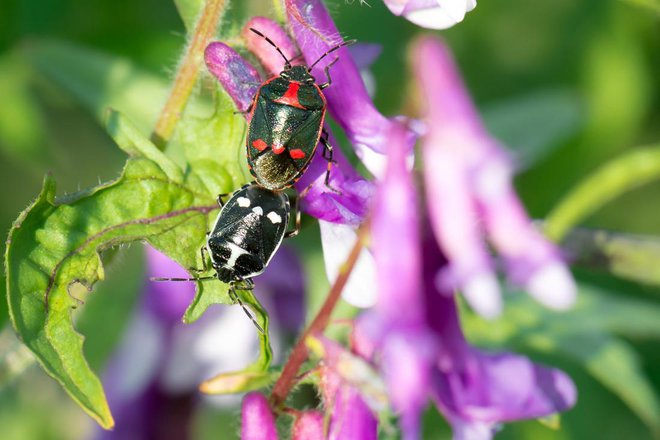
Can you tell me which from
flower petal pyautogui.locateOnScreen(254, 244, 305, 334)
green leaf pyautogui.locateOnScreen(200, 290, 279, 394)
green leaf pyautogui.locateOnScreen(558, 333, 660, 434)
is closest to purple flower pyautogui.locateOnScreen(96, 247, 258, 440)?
flower petal pyautogui.locateOnScreen(254, 244, 305, 334)

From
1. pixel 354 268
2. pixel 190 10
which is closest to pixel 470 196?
pixel 354 268

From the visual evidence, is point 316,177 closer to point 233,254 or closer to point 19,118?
point 233,254

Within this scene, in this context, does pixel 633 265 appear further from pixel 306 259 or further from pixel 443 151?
pixel 443 151

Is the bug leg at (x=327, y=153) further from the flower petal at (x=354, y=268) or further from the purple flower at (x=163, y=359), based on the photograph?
the purple flower at (x=163, y=359)

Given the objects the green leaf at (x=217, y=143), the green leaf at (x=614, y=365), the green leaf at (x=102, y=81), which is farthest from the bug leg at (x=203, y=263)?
the green leaf at (x=614, y=365)

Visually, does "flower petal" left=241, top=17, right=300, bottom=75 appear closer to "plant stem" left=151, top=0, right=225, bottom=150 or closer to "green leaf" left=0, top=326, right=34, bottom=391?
"plant stem" left=151, top=0, right=225, bottom=150

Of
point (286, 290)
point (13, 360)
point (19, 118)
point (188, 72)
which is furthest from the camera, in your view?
point (19, 118)
